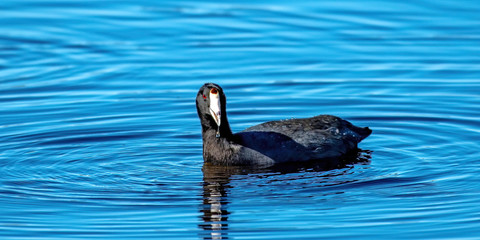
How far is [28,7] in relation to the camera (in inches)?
813

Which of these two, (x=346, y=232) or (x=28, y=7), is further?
(x=28, y=7)

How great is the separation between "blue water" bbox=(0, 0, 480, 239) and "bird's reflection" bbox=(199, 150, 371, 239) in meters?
0.03

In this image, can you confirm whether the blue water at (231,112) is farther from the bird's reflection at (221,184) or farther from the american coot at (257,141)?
the american coot at (257,141)

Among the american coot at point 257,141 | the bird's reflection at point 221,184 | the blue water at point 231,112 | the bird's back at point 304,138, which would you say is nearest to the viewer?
the bird's reflection at point 221,184

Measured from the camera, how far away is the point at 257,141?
36.3 ft

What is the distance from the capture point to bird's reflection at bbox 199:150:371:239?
8791mm

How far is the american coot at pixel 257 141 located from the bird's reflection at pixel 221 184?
0.12 metres

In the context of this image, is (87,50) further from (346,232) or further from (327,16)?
(346,232)

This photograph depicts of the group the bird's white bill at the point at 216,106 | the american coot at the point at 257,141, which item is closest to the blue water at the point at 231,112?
the american coot at the point at 257,141

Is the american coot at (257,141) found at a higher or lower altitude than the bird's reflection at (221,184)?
higher

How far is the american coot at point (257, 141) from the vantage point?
10.8 meters

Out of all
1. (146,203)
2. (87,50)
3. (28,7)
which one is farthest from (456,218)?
(28,7)

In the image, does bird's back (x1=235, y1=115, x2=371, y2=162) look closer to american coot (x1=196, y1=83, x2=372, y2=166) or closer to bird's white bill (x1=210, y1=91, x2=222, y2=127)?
american coot (x1=196, y1=83, x2=372, y2=166)

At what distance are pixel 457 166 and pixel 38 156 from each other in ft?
16.4
